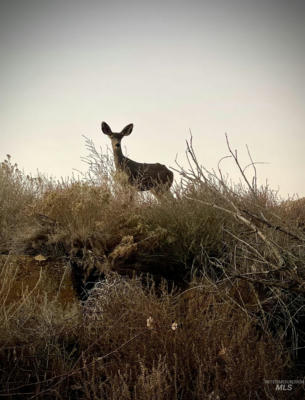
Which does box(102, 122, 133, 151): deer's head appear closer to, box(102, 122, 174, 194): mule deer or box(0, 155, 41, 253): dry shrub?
box(102, 122, 174, 194): mule deer

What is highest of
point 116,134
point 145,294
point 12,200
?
point 116,134

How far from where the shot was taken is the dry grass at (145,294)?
2.67 meters

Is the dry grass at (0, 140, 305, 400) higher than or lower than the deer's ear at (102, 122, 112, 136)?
lower

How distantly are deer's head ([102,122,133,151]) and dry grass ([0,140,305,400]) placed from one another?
96 centimetres

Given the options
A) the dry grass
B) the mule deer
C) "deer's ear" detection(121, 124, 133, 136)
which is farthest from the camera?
"deer's ear" detection(121, 124, 133, 136)

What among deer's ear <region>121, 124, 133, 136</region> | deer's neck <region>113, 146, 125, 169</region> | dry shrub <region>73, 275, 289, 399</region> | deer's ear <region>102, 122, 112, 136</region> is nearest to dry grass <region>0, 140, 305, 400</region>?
dry shrub <region>73, 275, 289, 399</region>

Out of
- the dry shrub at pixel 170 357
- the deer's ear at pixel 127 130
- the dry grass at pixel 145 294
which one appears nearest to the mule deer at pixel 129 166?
the deer's ear at pixel 127 130

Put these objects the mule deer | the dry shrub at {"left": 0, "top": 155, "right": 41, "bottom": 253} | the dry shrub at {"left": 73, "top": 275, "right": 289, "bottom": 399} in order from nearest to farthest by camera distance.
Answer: the dry shrub at {"left": 73, "top": 275, "right": 289, "bottom": 399}
the dry shrub at {"left": 0, "top": 155, "right": 41, "bottom": 253}
the mule deer

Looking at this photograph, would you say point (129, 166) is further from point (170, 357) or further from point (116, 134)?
point (170, 357)

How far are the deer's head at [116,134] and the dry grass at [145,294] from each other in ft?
3.16

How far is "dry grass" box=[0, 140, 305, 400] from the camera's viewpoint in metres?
2.67

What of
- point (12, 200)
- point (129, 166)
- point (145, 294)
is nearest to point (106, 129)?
point (129, 166)

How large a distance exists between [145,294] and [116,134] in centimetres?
452

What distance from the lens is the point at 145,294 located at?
430cm
